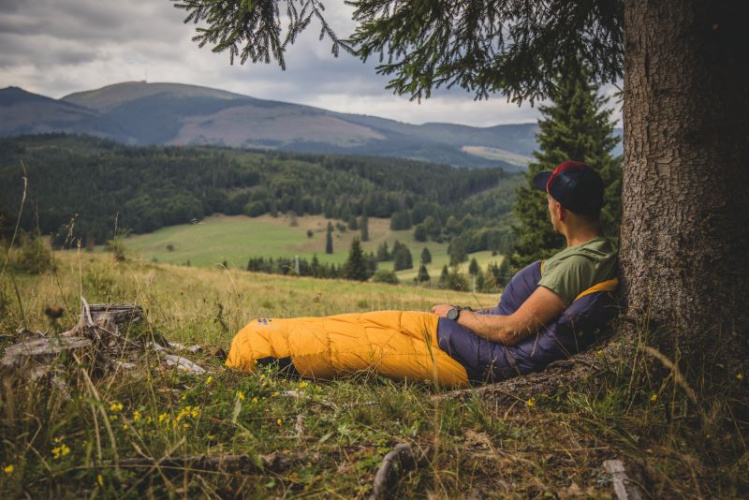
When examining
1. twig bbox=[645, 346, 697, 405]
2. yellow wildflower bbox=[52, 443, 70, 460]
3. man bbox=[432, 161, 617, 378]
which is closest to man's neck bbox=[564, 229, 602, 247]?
man bbox=[432, 161, 617, 378]

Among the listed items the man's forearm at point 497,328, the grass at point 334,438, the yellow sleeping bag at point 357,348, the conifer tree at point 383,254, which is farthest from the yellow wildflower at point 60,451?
the conifer tree at point 383,254

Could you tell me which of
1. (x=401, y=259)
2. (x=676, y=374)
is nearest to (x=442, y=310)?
(x=676, y=374)

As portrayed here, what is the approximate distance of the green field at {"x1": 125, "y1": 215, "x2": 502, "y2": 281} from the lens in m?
116

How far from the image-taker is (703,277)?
282cm

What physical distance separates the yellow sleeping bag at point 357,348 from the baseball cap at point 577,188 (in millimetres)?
1307

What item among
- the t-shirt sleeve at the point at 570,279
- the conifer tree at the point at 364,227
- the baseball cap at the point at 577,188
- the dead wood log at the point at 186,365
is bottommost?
the conifer tree at the point at 364,227

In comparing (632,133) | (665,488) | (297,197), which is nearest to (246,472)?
(665,488)

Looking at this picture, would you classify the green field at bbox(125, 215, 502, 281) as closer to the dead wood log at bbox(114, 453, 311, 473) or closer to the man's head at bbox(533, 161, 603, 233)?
the man's head at bbox(533, 161, 603, 233)

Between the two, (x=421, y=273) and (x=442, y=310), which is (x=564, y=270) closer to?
(x=442, y=310)

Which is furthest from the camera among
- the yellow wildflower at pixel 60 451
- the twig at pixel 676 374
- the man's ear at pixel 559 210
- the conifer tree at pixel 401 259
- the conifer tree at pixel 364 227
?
the conifer tree at pixel 364 227

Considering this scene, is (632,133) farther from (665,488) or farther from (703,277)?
(665,488)

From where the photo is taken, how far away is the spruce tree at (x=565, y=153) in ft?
78.2

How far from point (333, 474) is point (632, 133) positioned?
9.51 feet

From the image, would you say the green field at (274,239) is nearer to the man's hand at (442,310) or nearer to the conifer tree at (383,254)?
the conifer tree at (383,254)
